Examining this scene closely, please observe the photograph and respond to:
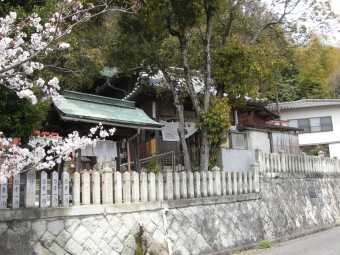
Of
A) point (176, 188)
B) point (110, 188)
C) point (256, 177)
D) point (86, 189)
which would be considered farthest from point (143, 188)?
point (256, 177)

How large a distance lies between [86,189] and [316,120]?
3547 cm

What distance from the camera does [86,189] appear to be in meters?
8.39

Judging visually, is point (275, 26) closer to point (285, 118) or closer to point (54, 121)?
point (54, 121)

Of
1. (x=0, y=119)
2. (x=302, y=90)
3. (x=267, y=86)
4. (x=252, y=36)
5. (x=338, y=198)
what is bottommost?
(x=338, y=198)

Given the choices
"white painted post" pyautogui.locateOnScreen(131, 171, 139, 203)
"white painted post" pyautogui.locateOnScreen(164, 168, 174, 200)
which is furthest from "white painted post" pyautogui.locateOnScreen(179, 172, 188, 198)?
"white painted post" pyautogui.locateOnScreen(131, 171, 139, 203)

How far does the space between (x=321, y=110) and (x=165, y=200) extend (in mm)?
33468

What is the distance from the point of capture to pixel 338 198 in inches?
→ 723

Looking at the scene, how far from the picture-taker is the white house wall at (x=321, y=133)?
126 feet

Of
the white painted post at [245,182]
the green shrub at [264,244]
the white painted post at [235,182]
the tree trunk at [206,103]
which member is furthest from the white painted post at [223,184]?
the green shrub at [264,244]

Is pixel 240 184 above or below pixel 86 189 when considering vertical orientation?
below

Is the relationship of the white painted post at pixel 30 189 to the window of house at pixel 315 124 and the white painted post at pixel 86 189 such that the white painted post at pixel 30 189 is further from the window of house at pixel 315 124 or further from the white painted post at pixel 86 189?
the window of house at pixel 315 124

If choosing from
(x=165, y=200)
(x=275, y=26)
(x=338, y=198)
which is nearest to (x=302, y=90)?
(x=338, y=198)

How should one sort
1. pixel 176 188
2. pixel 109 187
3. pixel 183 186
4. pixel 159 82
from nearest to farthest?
1. pixel 109 187
2. pixel 176 188
3. pixel 183 186
4. pixel 159 82

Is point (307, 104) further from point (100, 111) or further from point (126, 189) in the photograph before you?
point (126, 189)
